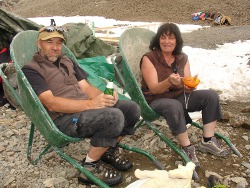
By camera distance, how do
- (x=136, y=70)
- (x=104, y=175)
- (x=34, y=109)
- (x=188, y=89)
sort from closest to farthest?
1. (x=34, y=109)
2. (x=104, y=175)
3. (x=188, y=89)
4. (x=136, y=70)

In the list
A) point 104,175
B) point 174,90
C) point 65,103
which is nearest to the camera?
point 65,103

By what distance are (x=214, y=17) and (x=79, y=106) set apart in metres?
15.5

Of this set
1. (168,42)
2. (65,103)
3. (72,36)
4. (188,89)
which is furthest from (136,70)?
(72,36)

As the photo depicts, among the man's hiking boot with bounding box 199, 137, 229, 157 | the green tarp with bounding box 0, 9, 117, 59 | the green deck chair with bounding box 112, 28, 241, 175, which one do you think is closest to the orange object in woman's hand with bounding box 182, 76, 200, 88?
the green deck chair with bounding box 112, 28, 241, 175

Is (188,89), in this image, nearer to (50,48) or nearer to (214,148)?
(214,148)

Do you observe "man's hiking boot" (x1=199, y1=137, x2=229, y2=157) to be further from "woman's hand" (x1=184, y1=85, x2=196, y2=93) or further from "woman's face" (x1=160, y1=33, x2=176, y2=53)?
"woman's face" (x1=160, y1=33, x2=176, y2=53)

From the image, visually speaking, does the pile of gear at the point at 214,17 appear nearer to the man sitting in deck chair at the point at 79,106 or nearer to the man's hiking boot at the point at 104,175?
the man sitting in deck chair at the point at 79,106

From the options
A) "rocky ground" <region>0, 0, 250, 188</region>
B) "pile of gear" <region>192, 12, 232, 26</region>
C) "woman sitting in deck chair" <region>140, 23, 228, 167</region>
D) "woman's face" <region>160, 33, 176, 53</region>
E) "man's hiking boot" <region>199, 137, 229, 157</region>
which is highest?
"woman's face" <region>160, 33, 176, 53</region>

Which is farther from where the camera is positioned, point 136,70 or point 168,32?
point 136,70

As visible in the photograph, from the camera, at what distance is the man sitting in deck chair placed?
2.76m

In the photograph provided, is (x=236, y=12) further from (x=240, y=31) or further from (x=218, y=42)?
(x=218, y=42)

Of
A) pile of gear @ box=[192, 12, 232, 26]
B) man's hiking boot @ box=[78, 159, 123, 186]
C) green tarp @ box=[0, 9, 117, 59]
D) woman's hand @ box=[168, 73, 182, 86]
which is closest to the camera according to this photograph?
man's hiking boot @ box=[78, 159, 123, 186]

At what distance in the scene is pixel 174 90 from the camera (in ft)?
11.6

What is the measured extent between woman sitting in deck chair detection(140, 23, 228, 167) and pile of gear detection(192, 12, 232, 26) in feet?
44.3
